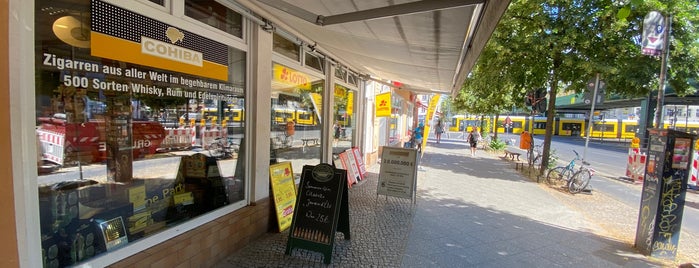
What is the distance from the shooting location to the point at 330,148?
7.31m

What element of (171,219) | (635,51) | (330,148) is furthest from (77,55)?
(635,51)

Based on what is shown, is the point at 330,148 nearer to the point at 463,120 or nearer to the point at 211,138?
the point at 211,138

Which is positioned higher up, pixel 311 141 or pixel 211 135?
pixel 211 135

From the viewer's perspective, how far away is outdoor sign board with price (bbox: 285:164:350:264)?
12.2ft

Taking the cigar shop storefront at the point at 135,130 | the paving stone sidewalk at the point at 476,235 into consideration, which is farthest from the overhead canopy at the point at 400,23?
the paving stone sidewalk at the point at 476,235

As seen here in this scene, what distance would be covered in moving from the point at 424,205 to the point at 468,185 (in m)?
2.79

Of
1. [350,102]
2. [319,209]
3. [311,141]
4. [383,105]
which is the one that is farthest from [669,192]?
[383,105]

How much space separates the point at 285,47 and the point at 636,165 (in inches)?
447

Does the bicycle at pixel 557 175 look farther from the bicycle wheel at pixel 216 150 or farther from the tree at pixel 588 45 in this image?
the bicycle wheel at pixel 216 150

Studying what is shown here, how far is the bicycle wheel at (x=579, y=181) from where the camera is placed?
25.7 feet

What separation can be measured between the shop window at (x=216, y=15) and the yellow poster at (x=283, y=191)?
1807 millimetres

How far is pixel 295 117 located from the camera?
606cm

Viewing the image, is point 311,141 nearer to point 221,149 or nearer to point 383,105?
point 221,149

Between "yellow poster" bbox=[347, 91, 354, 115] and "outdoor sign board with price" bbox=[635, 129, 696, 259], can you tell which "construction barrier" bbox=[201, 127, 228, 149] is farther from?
"outdoor sign board with price" bbox=[635, 129, 696, 259]
